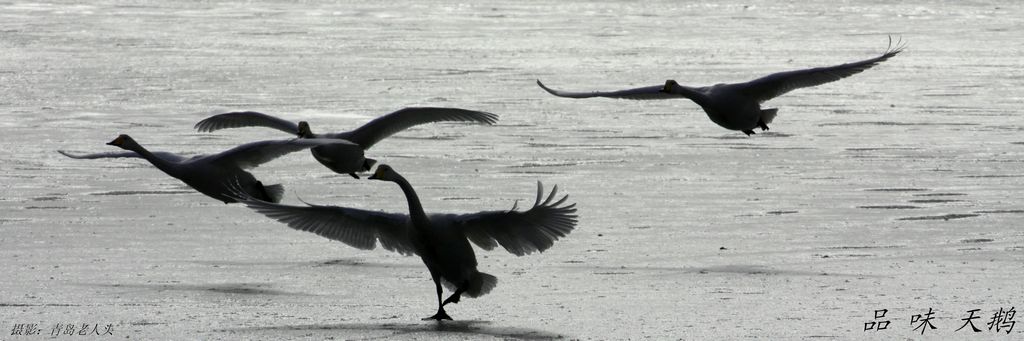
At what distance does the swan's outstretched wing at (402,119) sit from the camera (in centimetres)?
1428

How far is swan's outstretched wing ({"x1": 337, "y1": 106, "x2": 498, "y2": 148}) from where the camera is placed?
14.3 m

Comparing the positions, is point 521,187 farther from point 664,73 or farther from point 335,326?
point 664,73

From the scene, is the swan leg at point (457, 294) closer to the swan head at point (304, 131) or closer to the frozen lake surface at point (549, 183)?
the frozen lake surface at point (549, 183)

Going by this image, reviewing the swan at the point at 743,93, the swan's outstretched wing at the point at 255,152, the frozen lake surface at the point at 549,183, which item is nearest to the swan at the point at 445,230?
the frozen lake surface at the point at 549,183

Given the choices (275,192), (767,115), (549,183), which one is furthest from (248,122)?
(767,115)

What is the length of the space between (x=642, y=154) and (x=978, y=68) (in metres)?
10.3

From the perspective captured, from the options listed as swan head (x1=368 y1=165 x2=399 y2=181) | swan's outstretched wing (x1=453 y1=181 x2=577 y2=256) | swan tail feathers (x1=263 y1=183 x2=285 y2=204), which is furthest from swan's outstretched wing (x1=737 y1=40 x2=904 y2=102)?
swan head (x1=368 y1=165 x2=399 y2=181)

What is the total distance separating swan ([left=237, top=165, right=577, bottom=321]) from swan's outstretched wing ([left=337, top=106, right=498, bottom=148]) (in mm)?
3371

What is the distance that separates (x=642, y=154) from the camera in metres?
18.4

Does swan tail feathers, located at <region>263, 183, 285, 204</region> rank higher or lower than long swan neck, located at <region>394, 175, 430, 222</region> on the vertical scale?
lower

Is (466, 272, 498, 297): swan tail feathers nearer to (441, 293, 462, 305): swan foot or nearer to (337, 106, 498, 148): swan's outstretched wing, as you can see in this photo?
(441, 293, 462, 305): swan foot

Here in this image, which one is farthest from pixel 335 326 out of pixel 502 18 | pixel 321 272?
pixel 502 18

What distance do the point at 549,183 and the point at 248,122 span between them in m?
3.11

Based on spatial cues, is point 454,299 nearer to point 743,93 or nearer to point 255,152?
point 255,152
